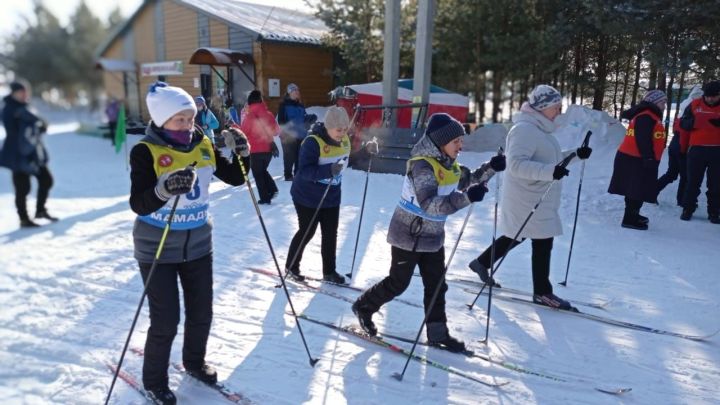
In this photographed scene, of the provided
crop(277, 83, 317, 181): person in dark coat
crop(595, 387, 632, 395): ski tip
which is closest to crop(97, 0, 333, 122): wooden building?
crop(277, 83, 317, 181): person in dark coat

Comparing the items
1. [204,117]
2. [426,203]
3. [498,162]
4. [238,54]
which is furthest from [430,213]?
[238,54]

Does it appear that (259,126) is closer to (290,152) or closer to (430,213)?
(290,152)

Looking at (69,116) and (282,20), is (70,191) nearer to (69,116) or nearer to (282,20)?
(282,20)

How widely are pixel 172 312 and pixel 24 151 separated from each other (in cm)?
353

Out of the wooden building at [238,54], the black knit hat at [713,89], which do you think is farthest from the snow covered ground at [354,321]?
the wooden building at [238,54]

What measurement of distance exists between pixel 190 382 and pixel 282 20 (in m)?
5.98

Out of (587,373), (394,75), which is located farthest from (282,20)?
(587,373)

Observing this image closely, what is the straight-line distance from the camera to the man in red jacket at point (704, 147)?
19.9 ft

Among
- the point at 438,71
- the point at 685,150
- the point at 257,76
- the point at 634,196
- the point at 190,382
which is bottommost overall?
the point at 190,382

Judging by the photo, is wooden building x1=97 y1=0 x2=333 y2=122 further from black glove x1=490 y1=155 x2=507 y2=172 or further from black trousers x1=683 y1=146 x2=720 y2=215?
black trousers x1=683 y1=146 x2=720 y2=215

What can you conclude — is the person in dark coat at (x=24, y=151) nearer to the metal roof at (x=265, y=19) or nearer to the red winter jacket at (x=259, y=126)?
the red winter jacket at (x=259, y=126)

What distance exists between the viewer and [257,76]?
22.9ft

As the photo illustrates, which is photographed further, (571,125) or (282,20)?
(571,125)

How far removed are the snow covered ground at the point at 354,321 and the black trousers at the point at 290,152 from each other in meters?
1.91
